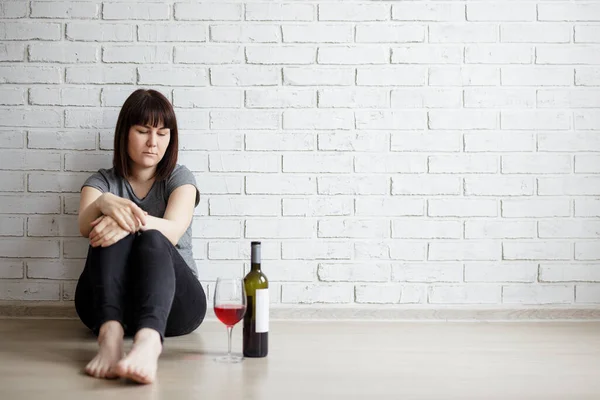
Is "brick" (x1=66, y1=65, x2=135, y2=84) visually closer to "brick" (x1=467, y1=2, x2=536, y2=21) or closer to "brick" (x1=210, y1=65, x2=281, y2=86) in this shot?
"brick" (x1=210, y1=65, x2=281, y2=86)

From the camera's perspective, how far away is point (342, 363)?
81.0 inches

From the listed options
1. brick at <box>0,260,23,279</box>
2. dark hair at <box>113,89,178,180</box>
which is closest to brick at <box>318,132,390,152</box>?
dark hair at <box>113,89,178,180</box>

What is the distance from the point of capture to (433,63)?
9.08 ft

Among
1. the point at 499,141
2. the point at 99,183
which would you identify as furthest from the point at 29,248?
the point at 499,141

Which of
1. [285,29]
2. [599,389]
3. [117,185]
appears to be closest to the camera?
[599,389]

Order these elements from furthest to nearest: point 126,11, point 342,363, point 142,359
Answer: point 126,11 < point 342,363 < point 142,359

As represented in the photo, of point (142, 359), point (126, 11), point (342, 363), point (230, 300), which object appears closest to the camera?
point (142, 359)

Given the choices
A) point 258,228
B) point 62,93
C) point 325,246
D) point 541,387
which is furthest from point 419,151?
point 62,93

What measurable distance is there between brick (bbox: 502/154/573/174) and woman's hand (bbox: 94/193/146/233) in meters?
1.59

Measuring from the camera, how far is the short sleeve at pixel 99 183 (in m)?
2.44

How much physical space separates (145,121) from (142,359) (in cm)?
100

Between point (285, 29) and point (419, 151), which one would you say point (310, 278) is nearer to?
point (419, 151)

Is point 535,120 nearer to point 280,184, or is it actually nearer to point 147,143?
point 280,184

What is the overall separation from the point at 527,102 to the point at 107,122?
1824 mm
